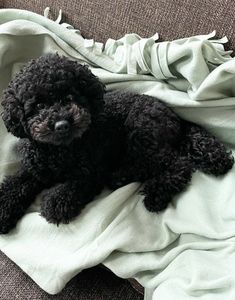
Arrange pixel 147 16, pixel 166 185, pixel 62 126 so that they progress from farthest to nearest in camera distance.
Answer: pixel 147 16 < pixel 166 185 < pixel 62 126

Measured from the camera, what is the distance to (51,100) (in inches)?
41.0

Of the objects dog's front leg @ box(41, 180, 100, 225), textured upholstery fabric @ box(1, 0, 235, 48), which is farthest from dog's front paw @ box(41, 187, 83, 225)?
textured upholstery fabric @ box(1, 0, 235, 48)

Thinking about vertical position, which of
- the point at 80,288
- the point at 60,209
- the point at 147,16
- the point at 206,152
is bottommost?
the point at 80,288

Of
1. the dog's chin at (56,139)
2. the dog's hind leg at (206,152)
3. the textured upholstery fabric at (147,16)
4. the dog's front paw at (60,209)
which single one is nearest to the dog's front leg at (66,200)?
the dog's front paw at (60,209)

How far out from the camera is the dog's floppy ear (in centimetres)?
103

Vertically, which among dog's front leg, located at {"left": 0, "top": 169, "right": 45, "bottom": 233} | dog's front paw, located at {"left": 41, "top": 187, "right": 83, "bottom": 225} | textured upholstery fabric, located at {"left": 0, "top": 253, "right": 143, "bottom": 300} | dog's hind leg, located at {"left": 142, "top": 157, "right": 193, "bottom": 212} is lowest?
textured upholstery fabric, located at {"left": 0, "top": 253, "right": 143, "bottom": 300}

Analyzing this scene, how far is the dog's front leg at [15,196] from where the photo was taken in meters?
1.11

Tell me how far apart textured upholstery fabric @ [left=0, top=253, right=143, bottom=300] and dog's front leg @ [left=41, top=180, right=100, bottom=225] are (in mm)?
151

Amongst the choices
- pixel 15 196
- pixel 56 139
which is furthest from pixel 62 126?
pixel 15 196

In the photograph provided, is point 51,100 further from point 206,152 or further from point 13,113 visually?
point 206,152

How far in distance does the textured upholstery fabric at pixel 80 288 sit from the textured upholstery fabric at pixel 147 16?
674 millimetres

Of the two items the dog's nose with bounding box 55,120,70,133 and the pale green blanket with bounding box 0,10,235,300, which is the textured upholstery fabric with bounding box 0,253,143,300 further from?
the dog's nose with bounding box 55,120,70,133

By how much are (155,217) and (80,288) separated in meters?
0.25

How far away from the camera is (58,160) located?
1.12 meters
